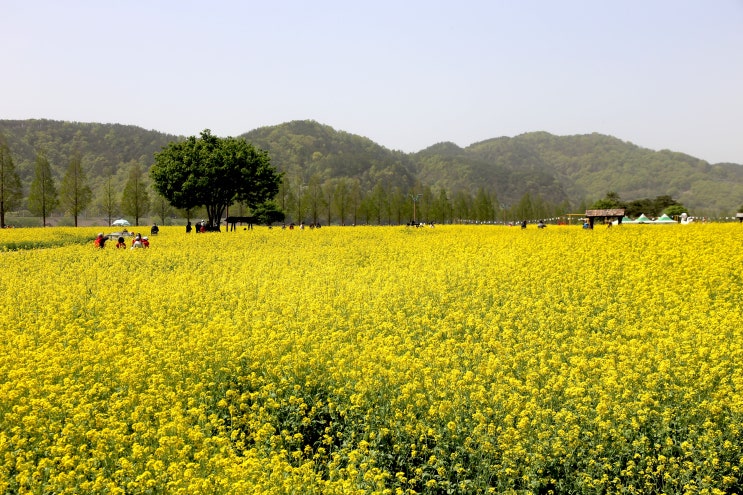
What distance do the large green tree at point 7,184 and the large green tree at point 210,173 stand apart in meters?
29.3

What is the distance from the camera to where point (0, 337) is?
11430 mm

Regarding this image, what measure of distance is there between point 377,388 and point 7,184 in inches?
3332

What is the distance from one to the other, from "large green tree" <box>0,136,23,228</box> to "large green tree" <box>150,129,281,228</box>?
29319mm

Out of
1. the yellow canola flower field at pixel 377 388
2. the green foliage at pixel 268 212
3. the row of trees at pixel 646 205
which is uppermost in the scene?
the row of trees at pixel 646 205

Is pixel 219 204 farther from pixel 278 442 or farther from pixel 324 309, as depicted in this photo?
pixel 278 442

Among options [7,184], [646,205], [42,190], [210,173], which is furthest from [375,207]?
[646,205]

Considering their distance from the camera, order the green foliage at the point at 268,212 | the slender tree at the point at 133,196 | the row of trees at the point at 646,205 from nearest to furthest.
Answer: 1. the slender tree at the point at 133,196
2. the green foliage at the point at 268,212
3. the row of trees at the point at 646,205

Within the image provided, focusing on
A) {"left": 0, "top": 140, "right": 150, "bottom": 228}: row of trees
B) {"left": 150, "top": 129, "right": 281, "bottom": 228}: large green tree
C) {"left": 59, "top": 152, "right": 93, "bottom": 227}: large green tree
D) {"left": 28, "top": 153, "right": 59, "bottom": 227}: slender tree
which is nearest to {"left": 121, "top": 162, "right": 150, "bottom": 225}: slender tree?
{"left": 0, "top": 140, "right": 150, "bottom": 228}: row of trees

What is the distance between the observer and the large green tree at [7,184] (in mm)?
75938

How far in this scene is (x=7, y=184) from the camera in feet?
251

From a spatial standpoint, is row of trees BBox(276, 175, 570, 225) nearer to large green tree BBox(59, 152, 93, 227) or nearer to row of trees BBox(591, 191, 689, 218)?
row of trees BBox(591, 191, 689, 218)

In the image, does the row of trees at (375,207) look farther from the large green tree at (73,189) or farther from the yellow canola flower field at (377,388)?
the yellow canola flower field at (377,388)

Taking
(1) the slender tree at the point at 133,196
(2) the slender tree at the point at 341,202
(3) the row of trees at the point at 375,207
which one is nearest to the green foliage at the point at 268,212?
(3) the row of trees at the point at 375,207

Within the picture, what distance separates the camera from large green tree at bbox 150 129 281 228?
58938 millimetres
